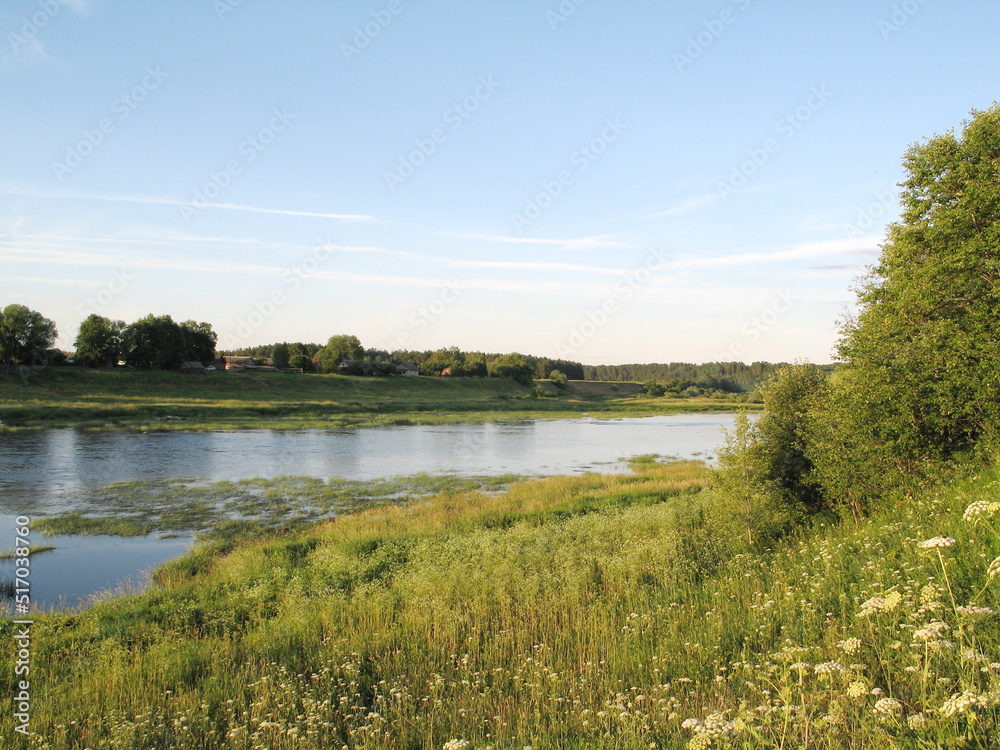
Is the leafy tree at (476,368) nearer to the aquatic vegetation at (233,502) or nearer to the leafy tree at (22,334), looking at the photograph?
the leafy tree at (22,334)

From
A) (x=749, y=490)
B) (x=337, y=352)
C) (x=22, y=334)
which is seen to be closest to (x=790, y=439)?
(x=749, y=490)

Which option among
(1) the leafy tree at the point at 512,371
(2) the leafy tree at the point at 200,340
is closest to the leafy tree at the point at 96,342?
(2) the leafy tree at the point at 200,340

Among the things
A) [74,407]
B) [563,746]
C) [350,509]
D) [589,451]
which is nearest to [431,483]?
[350,509]

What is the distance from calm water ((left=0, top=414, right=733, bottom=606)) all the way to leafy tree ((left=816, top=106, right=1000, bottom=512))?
16.3 meters

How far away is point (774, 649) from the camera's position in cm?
662

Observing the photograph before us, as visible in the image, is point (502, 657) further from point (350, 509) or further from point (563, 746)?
point (350, 509)

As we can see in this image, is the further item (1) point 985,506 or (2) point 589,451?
(2) point 589,451

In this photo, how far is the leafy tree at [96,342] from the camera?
74.9m

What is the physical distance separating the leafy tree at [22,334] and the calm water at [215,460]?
95.4 feet

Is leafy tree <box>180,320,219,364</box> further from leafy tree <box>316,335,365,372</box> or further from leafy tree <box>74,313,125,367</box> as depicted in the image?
leafy tree <box>316,335,365,372</box>

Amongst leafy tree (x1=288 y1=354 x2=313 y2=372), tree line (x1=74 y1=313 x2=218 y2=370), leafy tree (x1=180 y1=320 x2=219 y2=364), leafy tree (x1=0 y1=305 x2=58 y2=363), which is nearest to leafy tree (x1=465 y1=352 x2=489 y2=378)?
leafy tree (x1=288 y1=354 x2=313 y2=372)

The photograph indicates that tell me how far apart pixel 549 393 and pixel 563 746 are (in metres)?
115

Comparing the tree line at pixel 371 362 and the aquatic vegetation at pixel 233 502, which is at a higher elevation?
the tree line at pixel 371 362

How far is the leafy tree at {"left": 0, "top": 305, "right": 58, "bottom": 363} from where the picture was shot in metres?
63.2
